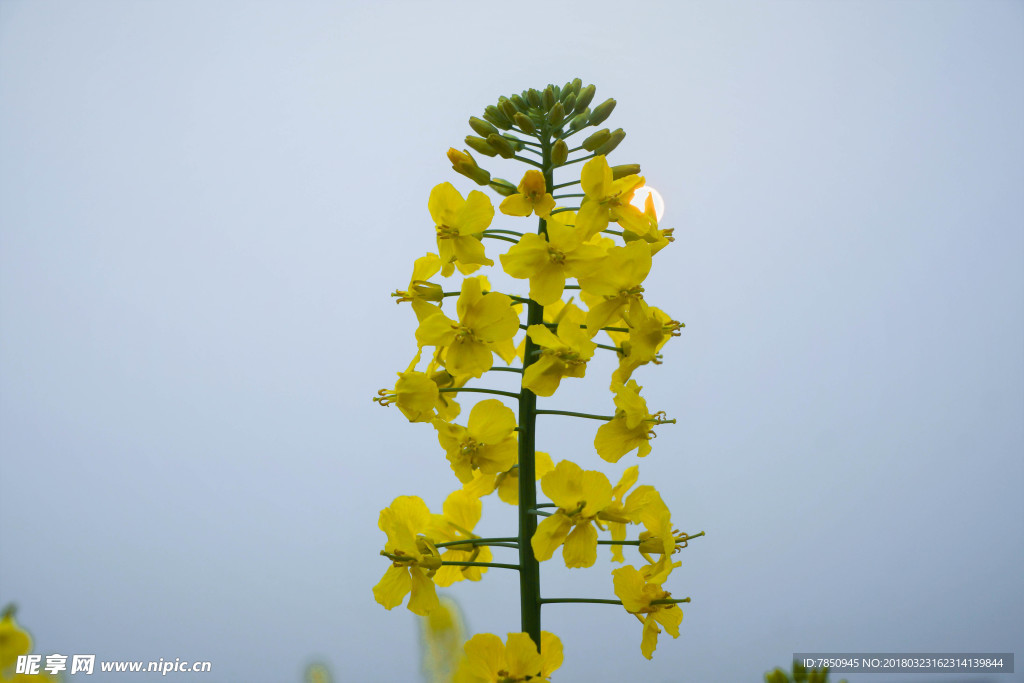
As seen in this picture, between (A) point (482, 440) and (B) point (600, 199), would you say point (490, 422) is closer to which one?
(A) point (482, 440)

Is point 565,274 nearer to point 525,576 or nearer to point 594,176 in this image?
point 594,176

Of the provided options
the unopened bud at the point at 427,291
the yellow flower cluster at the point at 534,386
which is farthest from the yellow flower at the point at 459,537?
the unopened bud at the point at 427,291

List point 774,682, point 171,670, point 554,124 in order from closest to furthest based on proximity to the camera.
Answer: point 774,682 < point 554,124 < point 171,670

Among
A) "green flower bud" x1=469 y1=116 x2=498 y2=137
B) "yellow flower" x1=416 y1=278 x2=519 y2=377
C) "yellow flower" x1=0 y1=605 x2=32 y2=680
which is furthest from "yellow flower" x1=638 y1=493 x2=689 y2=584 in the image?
"yellow flower" x1=0 y1=605 x2=32 y2=680

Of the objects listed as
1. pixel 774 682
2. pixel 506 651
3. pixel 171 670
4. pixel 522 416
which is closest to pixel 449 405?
pixel 522 416

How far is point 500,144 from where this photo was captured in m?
0.75

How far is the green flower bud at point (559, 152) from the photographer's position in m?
0.71

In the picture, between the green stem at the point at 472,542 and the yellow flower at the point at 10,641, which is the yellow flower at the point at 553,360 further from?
the yellow flower at the point at 10,641

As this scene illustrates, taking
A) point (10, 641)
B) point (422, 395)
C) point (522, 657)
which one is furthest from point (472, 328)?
point (10, 641)

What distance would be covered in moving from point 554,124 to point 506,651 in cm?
52

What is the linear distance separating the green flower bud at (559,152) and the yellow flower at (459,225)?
83mm

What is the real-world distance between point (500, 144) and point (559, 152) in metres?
0.07

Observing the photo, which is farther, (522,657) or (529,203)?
(529,203)

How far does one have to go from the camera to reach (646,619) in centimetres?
68
